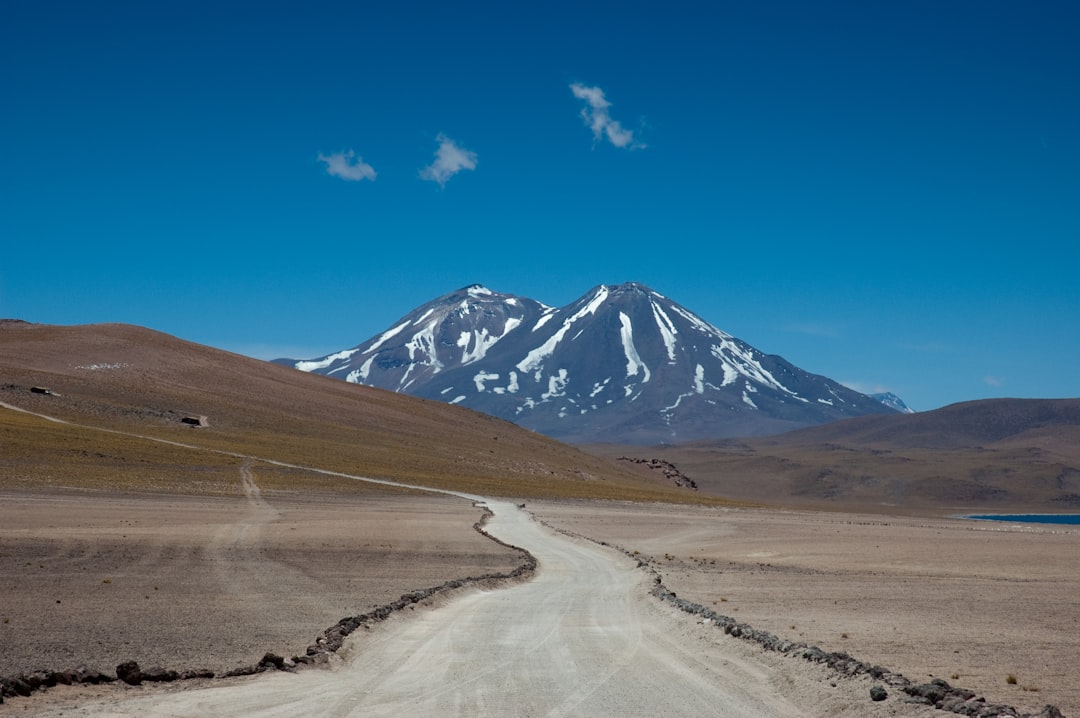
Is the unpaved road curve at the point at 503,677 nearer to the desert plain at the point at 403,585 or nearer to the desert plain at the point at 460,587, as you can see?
the desert plain at the point at 460,587

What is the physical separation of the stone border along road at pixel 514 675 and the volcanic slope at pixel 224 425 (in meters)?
39.5

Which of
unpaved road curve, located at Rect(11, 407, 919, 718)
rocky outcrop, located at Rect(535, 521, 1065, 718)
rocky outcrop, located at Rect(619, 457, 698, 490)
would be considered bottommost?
unpaved road curve, located at Rect(11, 407, 919, 718)

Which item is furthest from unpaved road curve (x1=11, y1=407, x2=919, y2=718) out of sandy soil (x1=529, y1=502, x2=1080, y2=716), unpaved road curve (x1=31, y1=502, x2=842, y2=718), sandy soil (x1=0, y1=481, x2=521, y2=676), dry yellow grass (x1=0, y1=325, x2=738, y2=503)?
dry yellow grass (x1=0, y1=325, x2=738, y2=503)

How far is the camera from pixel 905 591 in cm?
2605

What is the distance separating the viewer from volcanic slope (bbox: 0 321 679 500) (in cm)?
6425

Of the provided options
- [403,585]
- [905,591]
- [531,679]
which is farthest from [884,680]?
[403,585]

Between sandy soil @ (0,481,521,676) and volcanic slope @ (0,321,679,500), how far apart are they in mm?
14563

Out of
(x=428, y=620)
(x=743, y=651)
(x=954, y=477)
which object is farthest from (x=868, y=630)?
(x=954, y=477)

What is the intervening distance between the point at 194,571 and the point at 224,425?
68.3 metres

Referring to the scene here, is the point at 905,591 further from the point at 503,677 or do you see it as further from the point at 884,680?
the point at 503,677

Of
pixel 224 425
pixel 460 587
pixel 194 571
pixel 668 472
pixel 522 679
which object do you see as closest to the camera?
pixel 522 679

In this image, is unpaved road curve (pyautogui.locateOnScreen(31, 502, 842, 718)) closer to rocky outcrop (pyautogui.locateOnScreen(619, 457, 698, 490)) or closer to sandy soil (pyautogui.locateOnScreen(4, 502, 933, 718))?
sandy soil (pyautogui.locateOnScreen(4, 502, 933, 718))

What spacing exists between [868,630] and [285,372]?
125 meters

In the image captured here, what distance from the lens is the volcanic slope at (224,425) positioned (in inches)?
2530
